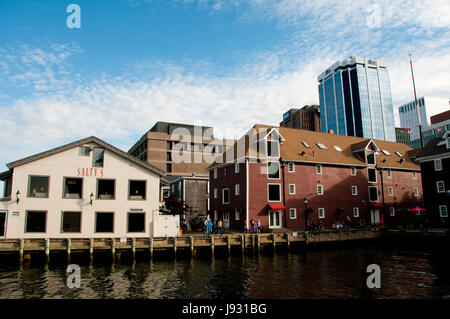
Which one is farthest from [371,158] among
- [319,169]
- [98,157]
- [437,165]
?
[98,157]

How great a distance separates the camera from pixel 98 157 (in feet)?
98.2

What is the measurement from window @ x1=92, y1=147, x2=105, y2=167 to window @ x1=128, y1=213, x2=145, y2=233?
5.53 m

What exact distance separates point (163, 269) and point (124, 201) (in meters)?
9.39

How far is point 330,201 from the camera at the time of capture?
138 ft

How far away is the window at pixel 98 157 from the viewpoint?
29766 mm

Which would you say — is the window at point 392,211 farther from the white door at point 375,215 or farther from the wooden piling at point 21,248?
the wooden piling at point 21,248

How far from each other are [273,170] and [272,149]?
8.76 feet

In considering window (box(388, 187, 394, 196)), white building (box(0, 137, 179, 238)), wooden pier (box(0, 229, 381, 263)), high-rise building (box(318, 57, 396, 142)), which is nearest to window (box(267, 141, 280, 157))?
wooden pier (box(0, 229, 381, 263))

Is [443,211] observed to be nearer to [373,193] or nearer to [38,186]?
[373,193]

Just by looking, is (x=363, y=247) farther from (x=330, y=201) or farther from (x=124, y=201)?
(x=124, y=201)

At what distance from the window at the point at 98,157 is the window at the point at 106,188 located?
60.6 inches

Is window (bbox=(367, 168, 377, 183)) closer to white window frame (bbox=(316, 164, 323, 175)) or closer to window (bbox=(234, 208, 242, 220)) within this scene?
white window frame (bbox=(316, 164, 323, 175))
